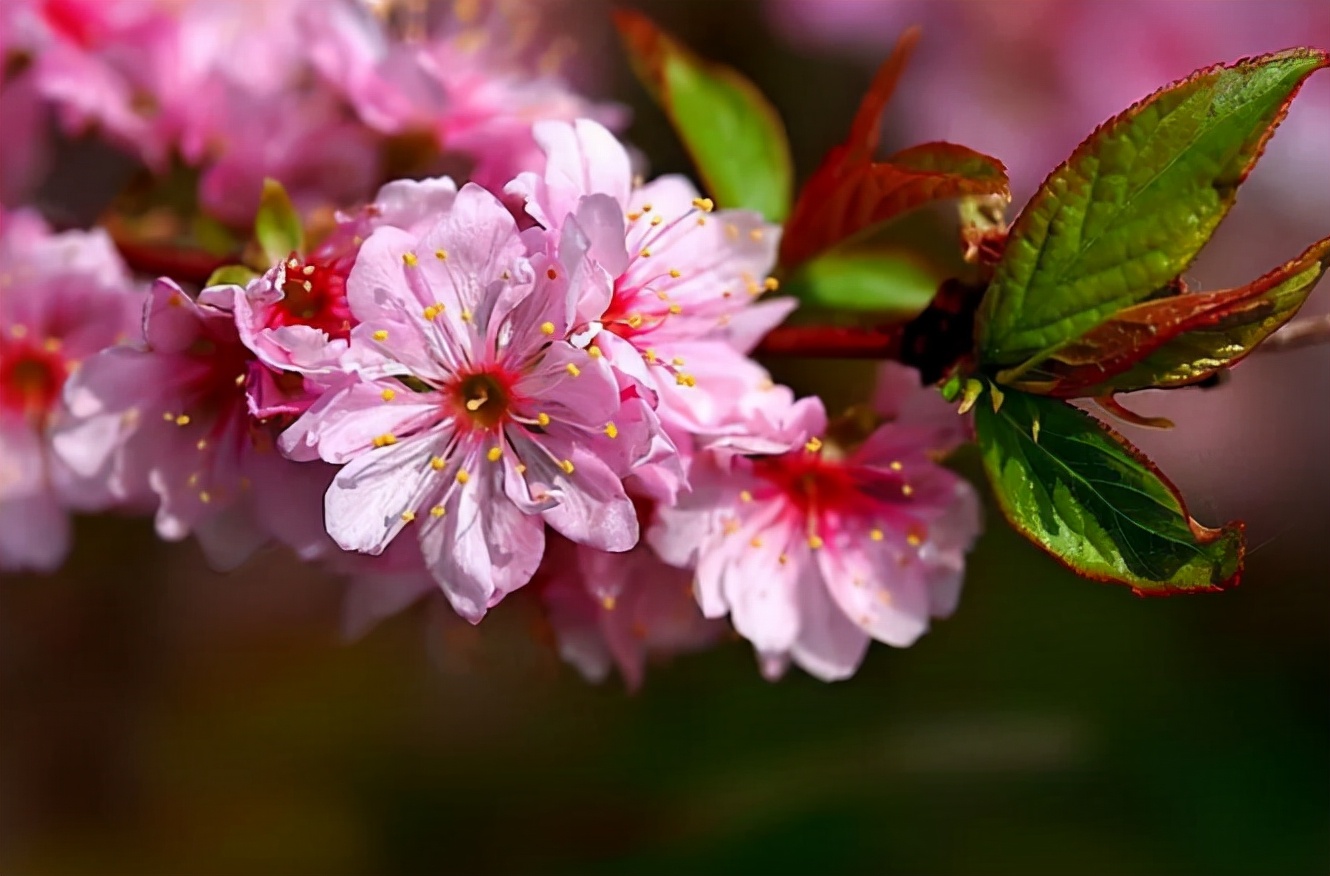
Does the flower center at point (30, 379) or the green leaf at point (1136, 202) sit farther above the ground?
the green leaf at point (1136, 202)

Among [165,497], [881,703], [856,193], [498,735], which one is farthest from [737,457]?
[498,735]

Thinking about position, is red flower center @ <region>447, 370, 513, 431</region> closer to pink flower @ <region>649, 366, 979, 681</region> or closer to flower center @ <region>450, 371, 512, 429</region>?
flower center @ <region>450, 371, 512, 429</region>

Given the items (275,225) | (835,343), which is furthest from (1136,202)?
(275,225)

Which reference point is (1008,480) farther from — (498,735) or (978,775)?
(498,735)

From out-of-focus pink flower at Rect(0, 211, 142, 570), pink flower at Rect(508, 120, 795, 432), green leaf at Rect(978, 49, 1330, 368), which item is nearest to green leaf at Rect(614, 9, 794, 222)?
pink flower at Rect(508, 120, 795, 432)

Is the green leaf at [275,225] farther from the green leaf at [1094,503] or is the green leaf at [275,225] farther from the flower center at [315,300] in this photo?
the green leaf at [1094,503]

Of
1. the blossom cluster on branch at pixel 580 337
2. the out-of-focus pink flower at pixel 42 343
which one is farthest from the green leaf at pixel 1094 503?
the out-of-focus pink flower at pixel 42 343
